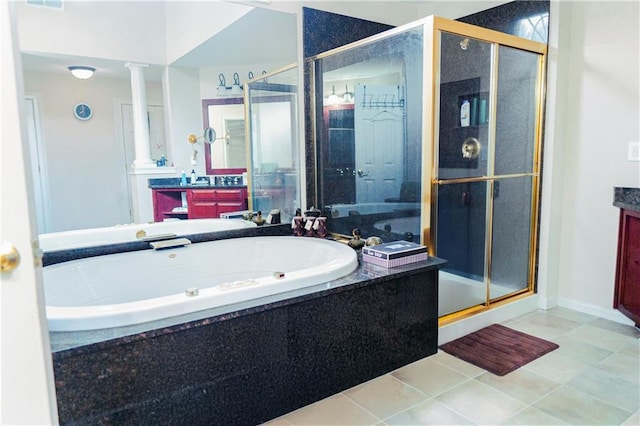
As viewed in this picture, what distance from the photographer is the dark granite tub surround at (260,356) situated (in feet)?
4.58

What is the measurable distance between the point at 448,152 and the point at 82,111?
7.31ft

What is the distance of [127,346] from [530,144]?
2.83 m

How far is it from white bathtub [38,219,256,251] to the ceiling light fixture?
792 millimetres

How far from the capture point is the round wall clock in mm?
2148

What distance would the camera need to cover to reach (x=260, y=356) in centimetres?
172

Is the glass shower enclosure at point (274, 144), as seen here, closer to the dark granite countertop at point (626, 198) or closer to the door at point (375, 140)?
the door at point (375, 140)

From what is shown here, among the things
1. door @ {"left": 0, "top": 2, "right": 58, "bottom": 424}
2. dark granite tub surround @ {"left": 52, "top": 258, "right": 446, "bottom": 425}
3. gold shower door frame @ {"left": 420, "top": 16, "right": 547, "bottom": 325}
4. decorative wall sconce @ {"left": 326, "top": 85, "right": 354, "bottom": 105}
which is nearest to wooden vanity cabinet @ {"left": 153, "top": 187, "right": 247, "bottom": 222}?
decorative wall sconce @ {"left": 326, "top": 85, "right": 354, "bottom": 105}

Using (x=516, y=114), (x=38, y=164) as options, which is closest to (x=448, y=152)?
(x=516, y=114)

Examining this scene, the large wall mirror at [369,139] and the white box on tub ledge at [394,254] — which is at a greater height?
the large wall mirror at [369,139]

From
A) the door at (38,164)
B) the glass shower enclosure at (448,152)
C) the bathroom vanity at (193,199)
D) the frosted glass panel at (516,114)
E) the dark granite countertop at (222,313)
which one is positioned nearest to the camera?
the dark granite countertop at (222,313)

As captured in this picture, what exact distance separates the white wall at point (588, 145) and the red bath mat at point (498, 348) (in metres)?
0.66

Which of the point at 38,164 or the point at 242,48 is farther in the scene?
the point at 242,48

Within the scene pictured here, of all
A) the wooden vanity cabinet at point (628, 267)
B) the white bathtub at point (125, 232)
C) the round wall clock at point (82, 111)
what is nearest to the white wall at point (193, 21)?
the round wall clock at point (82, 111)

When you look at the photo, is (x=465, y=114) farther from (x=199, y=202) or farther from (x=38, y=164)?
(x=38, y=164)
